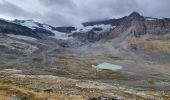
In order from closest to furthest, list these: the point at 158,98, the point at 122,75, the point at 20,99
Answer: the point at 20,99 → the point at 158,98 → the point at 122,75

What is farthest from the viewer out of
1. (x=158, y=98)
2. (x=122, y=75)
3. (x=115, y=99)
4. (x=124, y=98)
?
(x=122, y=75)

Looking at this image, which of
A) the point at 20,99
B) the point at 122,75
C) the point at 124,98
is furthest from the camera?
the point at 122,75

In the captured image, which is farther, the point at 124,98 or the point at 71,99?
the point at 124,98

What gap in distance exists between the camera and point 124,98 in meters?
83.1

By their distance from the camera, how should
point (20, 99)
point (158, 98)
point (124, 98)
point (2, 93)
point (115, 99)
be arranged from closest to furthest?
point (20, 99)
point (2, 93)
point (115, 99)
point (124, 98)
point (158, 98)

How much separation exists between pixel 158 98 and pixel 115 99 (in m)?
17.2

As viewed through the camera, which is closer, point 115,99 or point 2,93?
point 2,93

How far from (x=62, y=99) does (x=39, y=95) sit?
18.5 feet

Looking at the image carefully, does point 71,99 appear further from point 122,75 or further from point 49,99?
point 122,75

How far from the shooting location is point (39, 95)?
249ft

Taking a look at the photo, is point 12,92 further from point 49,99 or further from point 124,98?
point 124,98

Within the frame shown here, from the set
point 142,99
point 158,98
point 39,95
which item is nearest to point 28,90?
point 39,95

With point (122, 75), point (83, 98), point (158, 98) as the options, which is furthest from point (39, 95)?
point (122, 75)

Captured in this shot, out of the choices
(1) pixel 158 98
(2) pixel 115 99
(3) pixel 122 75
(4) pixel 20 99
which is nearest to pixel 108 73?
(3) pixel 122 75
